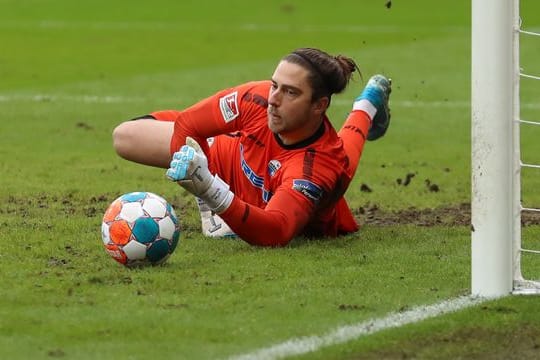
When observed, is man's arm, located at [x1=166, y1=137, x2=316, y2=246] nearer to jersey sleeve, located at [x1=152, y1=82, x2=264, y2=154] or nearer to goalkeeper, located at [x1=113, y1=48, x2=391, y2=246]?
goalkeeper, located at [x1=113, y1=48, x2=391, y2=246]

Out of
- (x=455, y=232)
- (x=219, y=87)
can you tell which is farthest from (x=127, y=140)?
(x=219, y=87)

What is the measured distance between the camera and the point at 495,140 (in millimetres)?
5891

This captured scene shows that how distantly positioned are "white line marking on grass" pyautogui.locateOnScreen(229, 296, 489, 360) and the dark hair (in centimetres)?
169

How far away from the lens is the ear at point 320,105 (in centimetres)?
723

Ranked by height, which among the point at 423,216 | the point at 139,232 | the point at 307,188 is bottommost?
the point at 423,216

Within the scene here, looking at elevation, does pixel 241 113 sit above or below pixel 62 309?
above

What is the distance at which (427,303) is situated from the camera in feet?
19.5

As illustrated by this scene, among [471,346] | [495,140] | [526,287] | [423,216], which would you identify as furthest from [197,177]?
[423,216]

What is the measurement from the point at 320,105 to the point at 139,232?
1333 millimetres

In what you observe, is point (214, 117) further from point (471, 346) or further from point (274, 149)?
point (471, 346)

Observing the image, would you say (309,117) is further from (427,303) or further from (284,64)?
(427,303)

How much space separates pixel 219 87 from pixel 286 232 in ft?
27.9

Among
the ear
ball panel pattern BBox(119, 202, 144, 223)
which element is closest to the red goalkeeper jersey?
the ear

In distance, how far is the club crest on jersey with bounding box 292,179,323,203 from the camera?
7.11 meters
